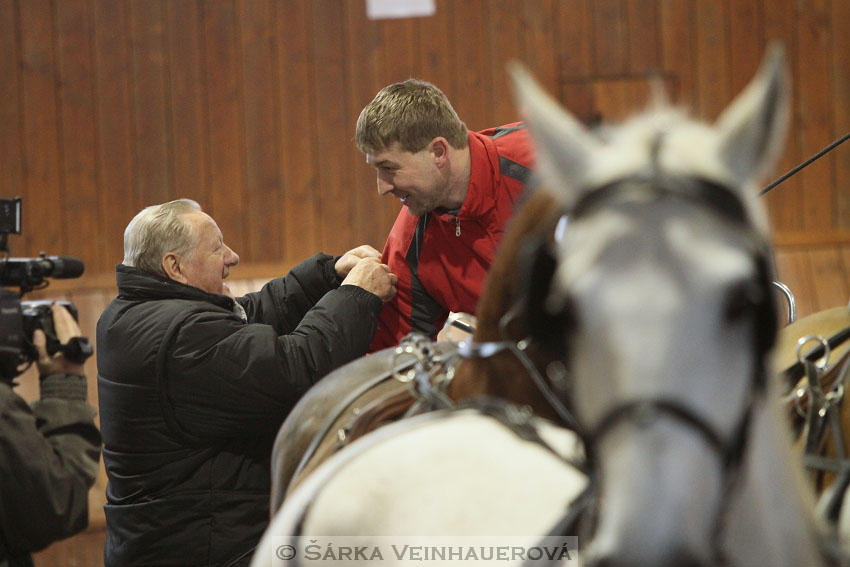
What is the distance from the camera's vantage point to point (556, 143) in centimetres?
103

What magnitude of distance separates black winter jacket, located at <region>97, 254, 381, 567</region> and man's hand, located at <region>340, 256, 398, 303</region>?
0.20ft

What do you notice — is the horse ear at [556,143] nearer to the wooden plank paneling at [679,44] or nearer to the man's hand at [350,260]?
the man's hand at [350,260]

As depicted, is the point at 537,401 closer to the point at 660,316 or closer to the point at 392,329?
the point at 660,316

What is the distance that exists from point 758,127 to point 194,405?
6.56ft

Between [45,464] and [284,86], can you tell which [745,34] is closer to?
[284,86]

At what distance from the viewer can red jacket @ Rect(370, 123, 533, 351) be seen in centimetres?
271

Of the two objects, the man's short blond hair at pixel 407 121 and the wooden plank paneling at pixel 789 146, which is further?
the wooden plank paneling at pixel 789 146

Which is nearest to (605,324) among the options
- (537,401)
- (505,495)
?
(505,495)

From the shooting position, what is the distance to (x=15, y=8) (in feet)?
18.7

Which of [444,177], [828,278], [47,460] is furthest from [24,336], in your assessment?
[828,278]

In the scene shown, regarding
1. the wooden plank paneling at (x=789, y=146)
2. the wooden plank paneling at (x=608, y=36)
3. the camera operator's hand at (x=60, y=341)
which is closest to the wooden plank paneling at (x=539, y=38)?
the wooden plank paneling at (x=608, y=36)

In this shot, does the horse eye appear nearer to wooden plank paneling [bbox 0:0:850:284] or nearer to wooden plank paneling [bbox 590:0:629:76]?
wooden plank paneling [bbox 0:0:850:284]

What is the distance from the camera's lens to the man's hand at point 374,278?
285 cm

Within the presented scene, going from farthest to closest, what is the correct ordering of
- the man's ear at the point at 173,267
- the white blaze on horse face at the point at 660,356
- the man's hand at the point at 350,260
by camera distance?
the man's hand at the point at 350,260, the man's ear at the point at 173,267, the white blaze on horse face at the point at 660,356
